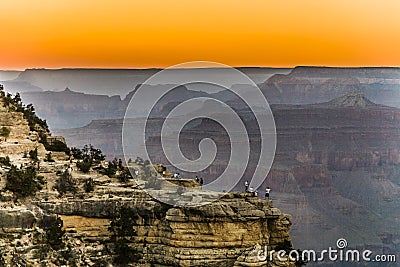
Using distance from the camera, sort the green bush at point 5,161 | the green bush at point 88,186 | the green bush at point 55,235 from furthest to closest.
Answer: the green bush at point 5,161 < the green bush at point 88,186 < the green bush at point 55,235

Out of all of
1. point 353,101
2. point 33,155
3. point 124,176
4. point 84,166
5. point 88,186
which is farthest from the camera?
point 353,101

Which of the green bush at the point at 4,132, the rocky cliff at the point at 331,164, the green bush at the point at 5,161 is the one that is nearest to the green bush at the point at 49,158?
the green bush at the point at 5,161

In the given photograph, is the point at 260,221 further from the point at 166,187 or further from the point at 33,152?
the point at 33,152

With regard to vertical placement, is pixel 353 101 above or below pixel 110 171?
above

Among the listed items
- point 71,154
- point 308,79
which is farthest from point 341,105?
point 71,154

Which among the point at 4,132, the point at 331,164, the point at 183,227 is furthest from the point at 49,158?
the point at 331,164

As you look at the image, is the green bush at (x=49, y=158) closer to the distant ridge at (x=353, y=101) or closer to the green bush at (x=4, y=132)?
the green bush at (x=4, y=132)

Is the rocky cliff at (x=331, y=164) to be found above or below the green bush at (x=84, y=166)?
above

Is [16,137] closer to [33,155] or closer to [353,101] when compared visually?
[33,155]

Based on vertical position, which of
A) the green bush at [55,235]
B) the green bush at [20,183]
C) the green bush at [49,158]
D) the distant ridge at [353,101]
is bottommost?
the green bush at [55,235]

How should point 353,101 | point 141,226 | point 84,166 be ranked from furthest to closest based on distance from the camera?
point 353,101
point 84,166
point 141,226

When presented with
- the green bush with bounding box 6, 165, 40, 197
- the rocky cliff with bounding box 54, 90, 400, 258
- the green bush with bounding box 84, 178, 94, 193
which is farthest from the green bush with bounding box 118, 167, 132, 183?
the rocky cliff with bounding box 54, 90, 400, 258

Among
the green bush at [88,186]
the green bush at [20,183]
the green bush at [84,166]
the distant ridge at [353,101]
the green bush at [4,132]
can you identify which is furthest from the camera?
the distant ridge at [353,101]

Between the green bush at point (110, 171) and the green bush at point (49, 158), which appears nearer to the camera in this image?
the green bush at point (110, 171)
